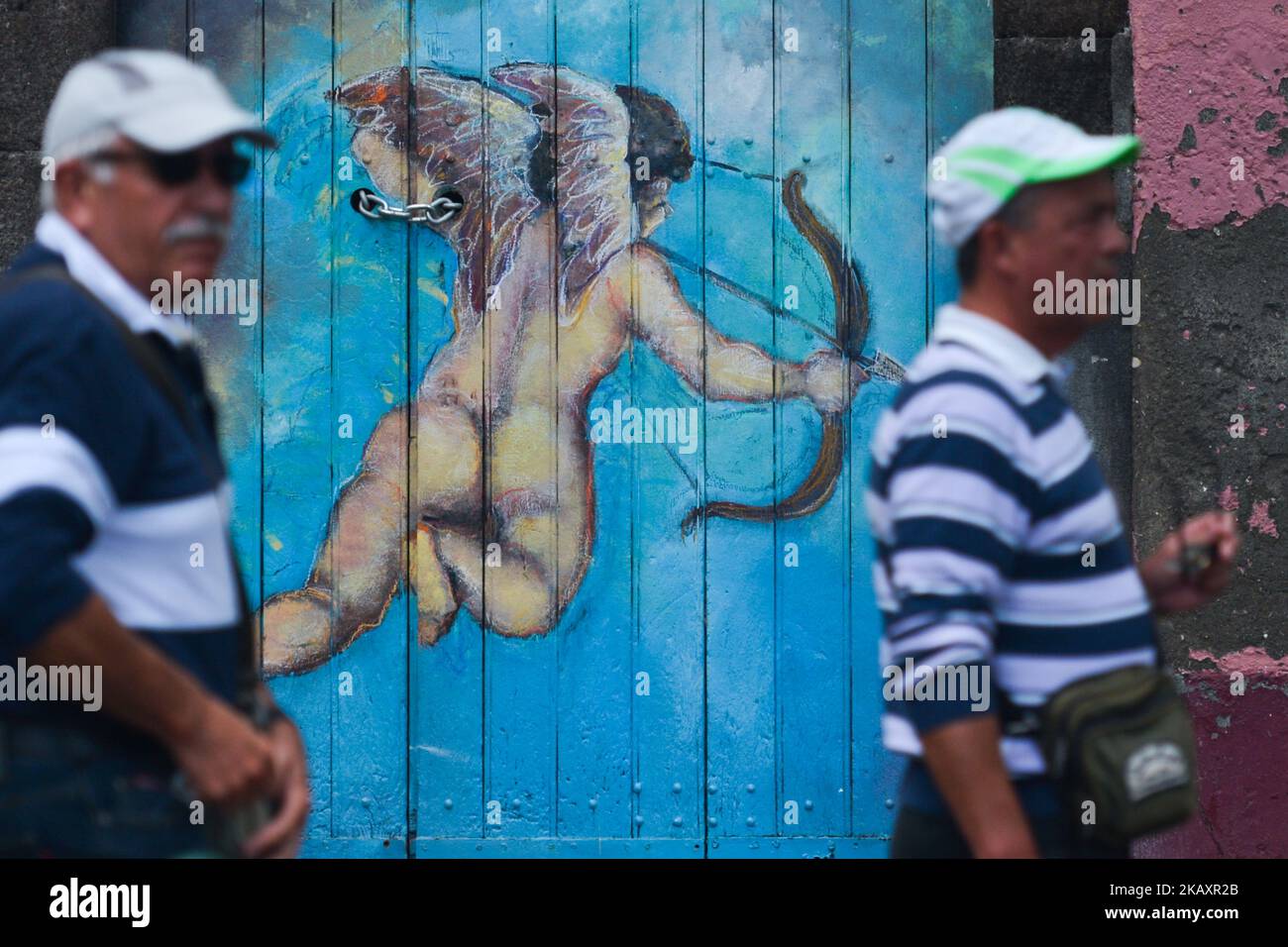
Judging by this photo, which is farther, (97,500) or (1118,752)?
(1118,752)

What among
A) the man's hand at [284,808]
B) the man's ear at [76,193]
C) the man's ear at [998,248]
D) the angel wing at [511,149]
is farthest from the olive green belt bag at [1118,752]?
the angel wing at [511,149]

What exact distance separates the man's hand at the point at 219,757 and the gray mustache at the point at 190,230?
0.56 meters

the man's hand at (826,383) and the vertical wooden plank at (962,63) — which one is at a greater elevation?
the vertical wooden plank at (962,63)

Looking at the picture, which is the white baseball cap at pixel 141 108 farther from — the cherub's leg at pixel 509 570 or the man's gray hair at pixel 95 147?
the cherub's leg at pixel 509 570

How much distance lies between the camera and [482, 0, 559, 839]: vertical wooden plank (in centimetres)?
405

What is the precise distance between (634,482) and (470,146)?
0.98m

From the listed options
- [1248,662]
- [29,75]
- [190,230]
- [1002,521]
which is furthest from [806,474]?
[190,230]

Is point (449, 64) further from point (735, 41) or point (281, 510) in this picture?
point (281, 510)

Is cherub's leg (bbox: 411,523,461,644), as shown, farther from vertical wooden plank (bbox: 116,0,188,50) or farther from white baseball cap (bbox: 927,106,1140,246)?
white baseball cap (bbox: 927,106,1140,246)

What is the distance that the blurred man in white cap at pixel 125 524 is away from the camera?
1.67 metres

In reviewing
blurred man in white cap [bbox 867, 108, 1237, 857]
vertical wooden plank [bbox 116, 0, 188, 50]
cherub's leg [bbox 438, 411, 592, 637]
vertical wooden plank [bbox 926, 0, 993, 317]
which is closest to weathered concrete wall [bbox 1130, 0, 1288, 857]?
vertical wooden plank [bbox 926, 0, 993, 317]

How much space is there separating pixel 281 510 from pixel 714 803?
136 cm

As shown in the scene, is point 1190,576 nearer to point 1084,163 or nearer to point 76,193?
point 1084,163

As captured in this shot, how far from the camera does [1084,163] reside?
2.04 meters
